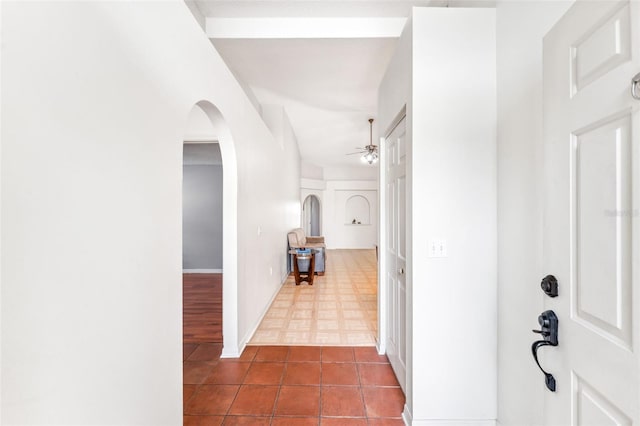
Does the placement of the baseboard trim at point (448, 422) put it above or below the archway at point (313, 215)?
below

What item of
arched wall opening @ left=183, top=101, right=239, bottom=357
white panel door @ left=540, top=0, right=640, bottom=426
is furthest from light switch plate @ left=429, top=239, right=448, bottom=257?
arched wall opening @ left=183, top=101, right=239, bottom=357

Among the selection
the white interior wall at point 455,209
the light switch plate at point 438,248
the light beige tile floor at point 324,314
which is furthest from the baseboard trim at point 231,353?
the light switch plate at point 438,248

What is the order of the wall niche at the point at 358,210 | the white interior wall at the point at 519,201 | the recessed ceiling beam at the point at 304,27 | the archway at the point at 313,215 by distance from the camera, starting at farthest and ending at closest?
the archway at the point at 313,215, the wall niche at the point at 358,210, the recessed ceiling beam at the point at 304,27, the white interior wall at the point at 519,201

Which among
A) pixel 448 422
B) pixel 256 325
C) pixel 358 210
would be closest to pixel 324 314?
pixel 256 325

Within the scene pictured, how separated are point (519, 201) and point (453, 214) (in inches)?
13.7

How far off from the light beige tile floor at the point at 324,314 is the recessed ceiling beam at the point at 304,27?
10.3ft

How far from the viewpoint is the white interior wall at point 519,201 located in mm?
1407

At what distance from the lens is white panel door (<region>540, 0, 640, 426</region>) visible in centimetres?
70

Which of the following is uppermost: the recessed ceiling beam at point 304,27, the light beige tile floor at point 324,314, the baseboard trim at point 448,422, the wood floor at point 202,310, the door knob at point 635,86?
the recessed ceiling beam at point 304,27

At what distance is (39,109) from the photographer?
31.4 inches

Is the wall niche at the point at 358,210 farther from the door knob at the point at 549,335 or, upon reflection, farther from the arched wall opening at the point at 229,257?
the door knob at the point at 549,335

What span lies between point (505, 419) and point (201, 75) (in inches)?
112

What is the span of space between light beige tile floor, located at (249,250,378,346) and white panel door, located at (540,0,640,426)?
7.41 ft

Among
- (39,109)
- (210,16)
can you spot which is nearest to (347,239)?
(210,16)
